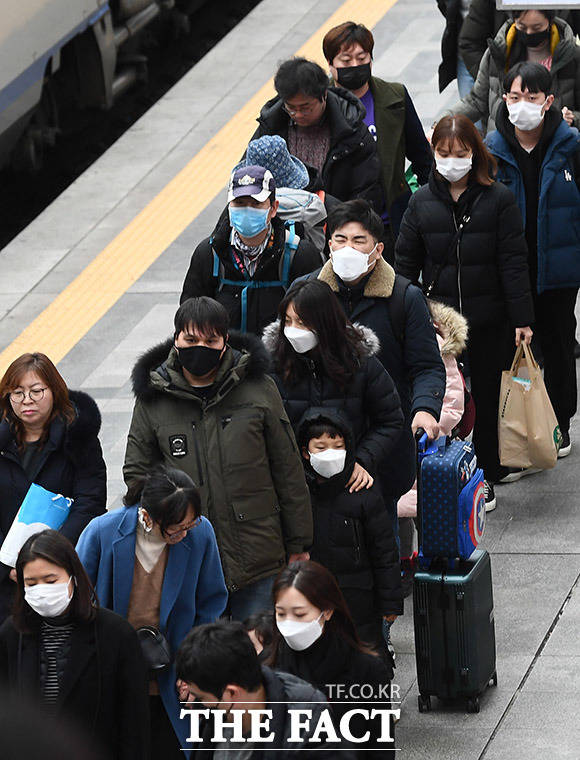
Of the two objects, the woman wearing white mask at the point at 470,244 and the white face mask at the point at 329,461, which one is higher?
the white face mask at the point at 329,461

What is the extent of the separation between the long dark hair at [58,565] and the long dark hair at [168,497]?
0.30m

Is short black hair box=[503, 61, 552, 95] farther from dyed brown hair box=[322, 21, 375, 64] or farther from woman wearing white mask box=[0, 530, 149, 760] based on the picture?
woman wearing white mask box=[0, 530, 149, 760]

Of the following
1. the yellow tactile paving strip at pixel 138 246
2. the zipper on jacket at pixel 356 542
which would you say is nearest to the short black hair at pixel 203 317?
the zipper on jacket at pixel 356 542

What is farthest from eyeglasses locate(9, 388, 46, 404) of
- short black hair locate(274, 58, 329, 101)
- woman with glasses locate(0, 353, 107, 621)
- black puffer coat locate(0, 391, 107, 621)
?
short black hair locate(274, 58, 329, 101)

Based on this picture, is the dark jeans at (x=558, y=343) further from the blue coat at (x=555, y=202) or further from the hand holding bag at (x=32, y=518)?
the hand holding bag at (x=32, y=518)

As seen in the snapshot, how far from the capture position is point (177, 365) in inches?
230

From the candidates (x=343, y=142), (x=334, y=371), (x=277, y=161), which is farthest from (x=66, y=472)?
(x=343, y=142)

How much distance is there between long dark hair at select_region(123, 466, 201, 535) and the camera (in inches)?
205

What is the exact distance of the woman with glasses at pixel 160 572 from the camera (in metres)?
5.25

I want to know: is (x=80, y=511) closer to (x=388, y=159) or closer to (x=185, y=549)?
(x=185, y=549)

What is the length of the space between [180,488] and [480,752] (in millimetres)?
1528

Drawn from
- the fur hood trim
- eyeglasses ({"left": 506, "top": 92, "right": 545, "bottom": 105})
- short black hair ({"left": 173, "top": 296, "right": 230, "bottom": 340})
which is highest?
short black hair ({"left": 173, "top": 296, "right": 230, "bottom": 340})

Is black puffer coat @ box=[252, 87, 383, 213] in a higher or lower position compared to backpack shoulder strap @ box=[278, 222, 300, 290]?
lower

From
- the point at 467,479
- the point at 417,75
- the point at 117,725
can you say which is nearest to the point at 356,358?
the point at 467,479
